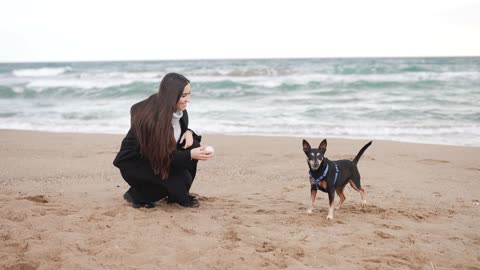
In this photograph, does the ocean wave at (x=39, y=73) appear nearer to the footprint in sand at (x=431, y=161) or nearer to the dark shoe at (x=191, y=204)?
the footprint in sand at (x=431, y=161)

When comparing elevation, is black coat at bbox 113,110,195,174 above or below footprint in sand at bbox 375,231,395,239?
above

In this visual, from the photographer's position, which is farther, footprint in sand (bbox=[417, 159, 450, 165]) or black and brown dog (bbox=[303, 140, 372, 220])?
footprint in sand (bbox=[417, 159, 450, 165])

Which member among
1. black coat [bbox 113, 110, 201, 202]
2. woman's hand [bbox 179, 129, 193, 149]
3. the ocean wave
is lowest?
the ocean wave

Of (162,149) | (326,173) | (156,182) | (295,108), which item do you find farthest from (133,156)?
(295,108)

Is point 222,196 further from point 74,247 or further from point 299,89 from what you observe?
point 299,89

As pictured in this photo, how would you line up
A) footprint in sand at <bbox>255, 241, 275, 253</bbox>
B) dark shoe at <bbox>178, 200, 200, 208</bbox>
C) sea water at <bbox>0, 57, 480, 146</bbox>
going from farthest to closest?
1. sea water at <bbox>0, 57, 480, 146</bbox>
2. dark shoe at <bbox>178, 200, 200, 208</bbox>
3. footprint in sand at <bbox>255, 241, 275, 253</bbox>

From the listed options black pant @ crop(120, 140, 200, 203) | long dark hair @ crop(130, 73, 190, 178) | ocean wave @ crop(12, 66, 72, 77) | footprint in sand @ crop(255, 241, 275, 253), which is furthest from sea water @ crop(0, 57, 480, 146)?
ocean wave @ crop(12, 66, 72, 77)

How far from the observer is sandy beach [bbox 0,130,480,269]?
335cm

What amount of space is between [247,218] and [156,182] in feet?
3.18

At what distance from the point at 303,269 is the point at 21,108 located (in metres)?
16.3

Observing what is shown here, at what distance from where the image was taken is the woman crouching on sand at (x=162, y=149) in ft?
14.2

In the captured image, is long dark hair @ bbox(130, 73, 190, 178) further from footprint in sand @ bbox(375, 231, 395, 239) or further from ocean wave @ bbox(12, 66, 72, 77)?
ocean wave @ bbox(12, 66, 72, 77)

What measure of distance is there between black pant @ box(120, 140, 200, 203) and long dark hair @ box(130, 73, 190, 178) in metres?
0.24

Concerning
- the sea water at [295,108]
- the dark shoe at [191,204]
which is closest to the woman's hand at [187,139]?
the dark shoe at [191,204]
